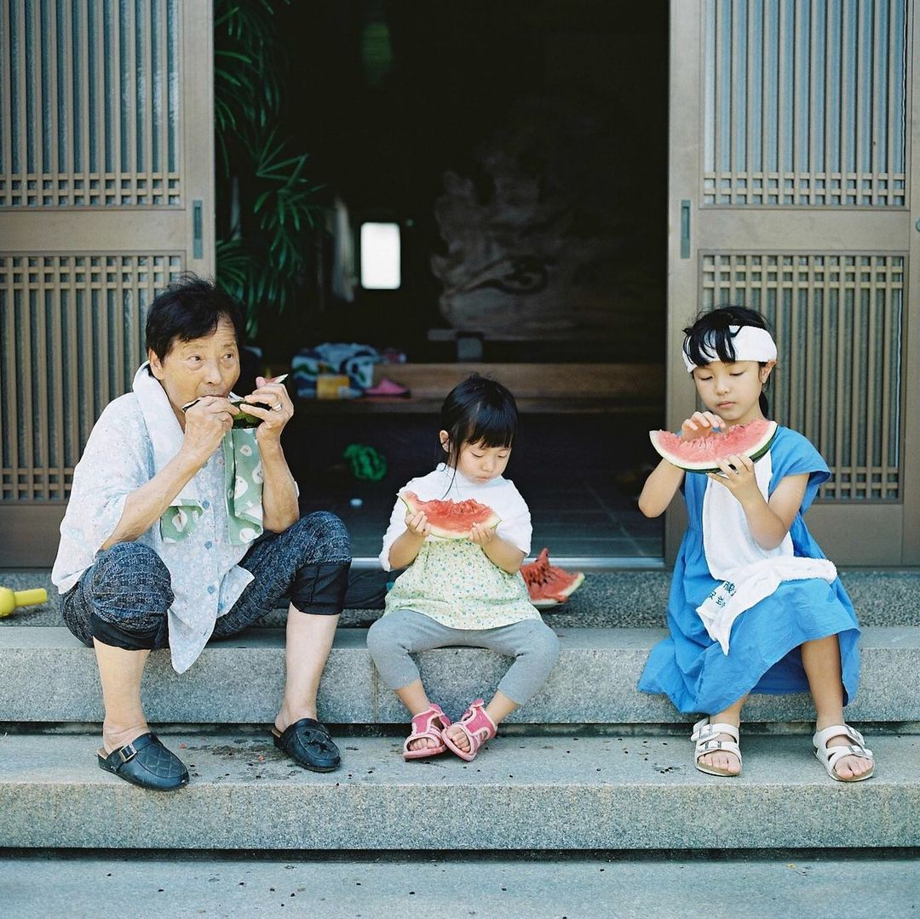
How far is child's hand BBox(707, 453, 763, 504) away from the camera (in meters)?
3.01

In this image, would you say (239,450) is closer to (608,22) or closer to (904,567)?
(904,567)

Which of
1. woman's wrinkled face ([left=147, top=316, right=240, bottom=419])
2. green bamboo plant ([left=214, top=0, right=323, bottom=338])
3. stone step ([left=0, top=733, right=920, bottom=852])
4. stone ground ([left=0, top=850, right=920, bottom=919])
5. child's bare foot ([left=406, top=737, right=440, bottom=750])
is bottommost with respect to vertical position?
stone ground ([left=0, top=850, right=920, bottom=919])

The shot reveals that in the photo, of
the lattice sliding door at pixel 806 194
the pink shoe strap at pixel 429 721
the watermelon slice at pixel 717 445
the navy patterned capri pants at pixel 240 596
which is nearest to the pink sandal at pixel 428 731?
the pink shoe strap at pixel 429 721

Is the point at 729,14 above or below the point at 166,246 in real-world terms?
above

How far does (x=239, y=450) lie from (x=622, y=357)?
821 centimetres

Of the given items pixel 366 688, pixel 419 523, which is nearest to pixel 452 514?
pixel 419 523

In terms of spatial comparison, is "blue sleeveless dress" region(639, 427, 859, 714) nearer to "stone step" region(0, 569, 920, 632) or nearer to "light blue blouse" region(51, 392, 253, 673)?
"stone step" region(0, 569, 920, 632)

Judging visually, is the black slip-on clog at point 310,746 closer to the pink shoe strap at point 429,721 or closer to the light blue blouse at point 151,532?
the pink shoe strap at point 429,721

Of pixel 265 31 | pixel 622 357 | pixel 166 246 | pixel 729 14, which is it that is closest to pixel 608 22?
pixel 622 357

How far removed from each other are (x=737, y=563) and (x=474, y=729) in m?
0.85

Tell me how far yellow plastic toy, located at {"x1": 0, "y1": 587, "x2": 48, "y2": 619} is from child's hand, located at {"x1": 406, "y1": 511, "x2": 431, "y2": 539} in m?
1.43

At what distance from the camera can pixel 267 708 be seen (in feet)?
11.0

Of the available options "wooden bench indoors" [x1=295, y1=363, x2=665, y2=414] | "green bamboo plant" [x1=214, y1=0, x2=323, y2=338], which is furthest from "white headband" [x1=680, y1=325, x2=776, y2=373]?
"wooden bench indoors" [x1=295, y1=363, x2=665, y2=414]

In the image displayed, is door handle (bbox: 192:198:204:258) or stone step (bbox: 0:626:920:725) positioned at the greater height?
door handle (bbox: 192:198:204:258)
